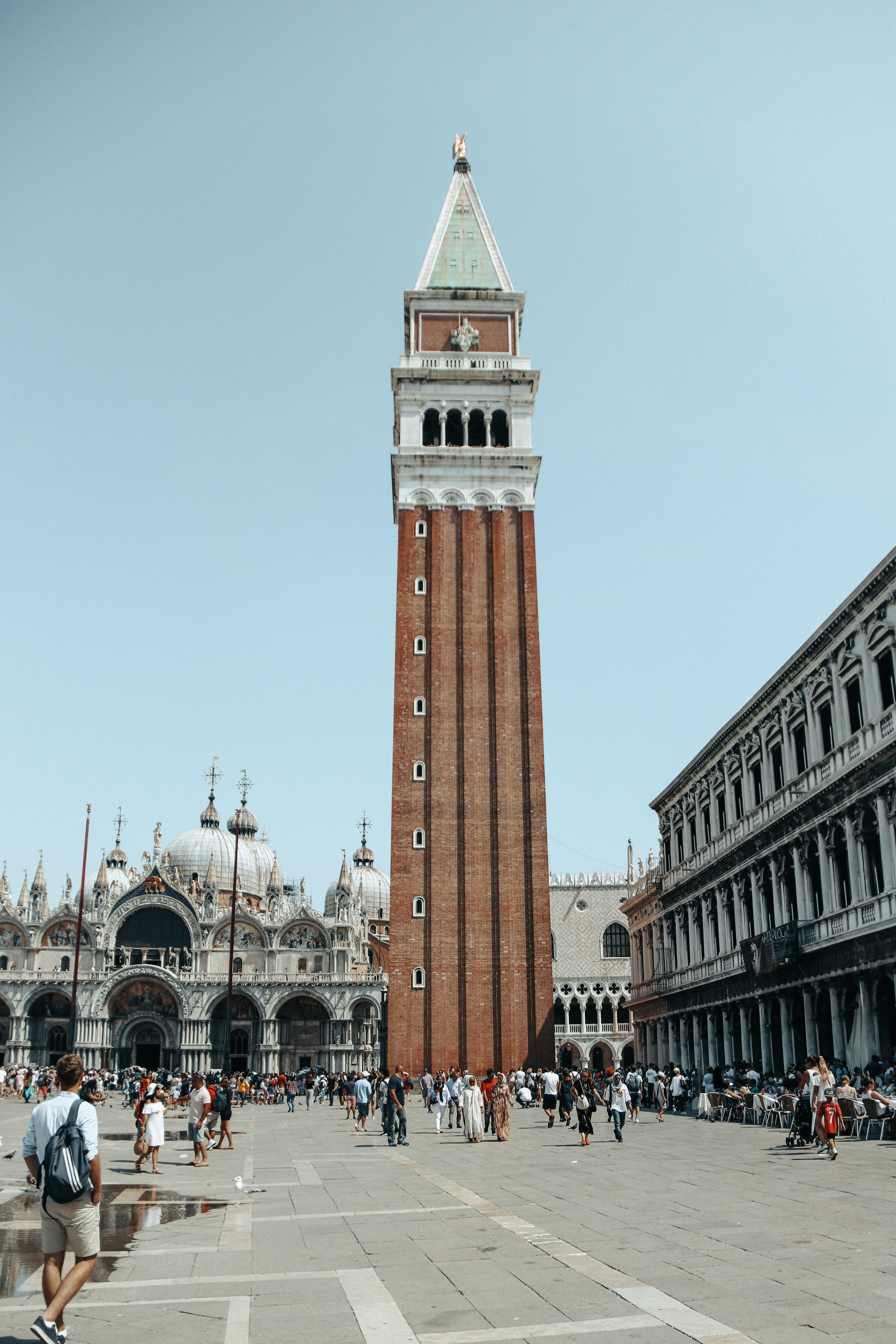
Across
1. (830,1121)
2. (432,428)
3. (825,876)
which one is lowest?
(830,1121)

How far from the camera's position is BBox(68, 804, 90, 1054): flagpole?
179 ft

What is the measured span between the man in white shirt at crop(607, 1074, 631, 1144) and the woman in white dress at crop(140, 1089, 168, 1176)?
8.62m

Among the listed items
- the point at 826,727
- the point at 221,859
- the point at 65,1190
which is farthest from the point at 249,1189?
the point at 221,859

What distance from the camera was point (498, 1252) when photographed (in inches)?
406

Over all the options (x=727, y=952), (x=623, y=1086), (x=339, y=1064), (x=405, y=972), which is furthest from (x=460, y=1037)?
(x=339, y=1064)

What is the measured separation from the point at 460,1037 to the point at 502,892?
5.88 metres

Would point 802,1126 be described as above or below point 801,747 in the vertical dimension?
below

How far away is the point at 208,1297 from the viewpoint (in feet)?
28.7

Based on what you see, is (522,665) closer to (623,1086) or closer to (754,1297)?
(623,1086)

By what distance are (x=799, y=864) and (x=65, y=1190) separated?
27.4 m

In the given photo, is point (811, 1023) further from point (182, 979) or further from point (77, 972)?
point (182, 979)

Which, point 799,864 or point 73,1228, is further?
point 799,864

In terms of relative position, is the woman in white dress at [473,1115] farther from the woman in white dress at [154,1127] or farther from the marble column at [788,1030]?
the marble column at [788,1030]

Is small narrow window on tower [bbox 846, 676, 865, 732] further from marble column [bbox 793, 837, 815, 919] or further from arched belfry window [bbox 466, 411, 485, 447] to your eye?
arched belfry window [bbox 466, 411, 485, 447]
